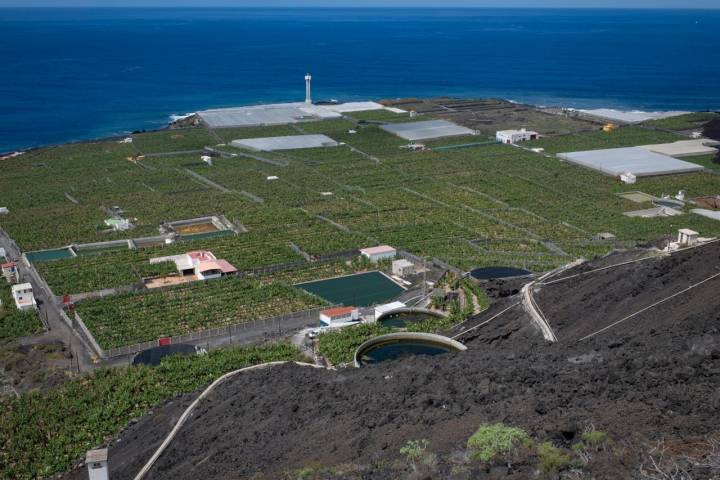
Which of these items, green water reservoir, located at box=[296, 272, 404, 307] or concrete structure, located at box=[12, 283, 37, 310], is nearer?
concrete structure, located at box=[12, 283, 37, 310]

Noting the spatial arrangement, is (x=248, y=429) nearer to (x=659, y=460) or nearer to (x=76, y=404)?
(x=76, y=404)

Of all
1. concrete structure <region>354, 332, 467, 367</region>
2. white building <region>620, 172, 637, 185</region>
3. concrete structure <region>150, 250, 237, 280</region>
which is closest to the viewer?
concrete structure <region>354, 332, 467, 367</region>

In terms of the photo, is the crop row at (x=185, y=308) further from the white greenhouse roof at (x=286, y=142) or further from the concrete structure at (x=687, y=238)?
the white greenhouse roof at (x=286, y=142)

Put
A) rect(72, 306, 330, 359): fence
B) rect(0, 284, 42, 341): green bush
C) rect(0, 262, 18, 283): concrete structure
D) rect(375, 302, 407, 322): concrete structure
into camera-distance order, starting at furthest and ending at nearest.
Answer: rect(0, 262, 18, 283): concrete structure → rect(375, 302, 407, 322): concrete structure → rect(0, 284, 42, 341): green bush → rect(72, 306, 330, 359): fence

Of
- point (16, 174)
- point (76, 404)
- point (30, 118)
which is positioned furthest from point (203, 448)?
point (30, 118)

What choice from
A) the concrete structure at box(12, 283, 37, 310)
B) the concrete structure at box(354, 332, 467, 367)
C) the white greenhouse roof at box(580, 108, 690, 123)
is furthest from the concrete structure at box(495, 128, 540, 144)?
the concrete structure at box(12, 283, 37, 310)

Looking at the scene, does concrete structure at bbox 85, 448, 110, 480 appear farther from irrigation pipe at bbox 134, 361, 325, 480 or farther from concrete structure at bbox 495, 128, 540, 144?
concrete structure at bbox 495, 128, 540, 144

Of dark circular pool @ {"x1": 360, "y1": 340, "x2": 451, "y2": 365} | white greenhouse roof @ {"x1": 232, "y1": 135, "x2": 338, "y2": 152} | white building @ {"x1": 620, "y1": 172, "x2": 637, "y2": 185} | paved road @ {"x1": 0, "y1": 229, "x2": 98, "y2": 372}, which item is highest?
white building @ {"x1": 620, "y1": 172, "x2": 637, "y2": 185}

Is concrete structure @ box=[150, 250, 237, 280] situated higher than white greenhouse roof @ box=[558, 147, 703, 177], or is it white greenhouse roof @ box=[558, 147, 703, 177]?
white greenhouse roof @ box=[558, 147, 703, 177]

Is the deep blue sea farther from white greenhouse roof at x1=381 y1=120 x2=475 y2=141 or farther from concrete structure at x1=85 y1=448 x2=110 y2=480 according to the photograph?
concrete structure at x1=85 y1=448 x2=110 y2=480

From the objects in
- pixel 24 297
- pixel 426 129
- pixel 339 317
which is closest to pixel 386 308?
pixel 339 317
